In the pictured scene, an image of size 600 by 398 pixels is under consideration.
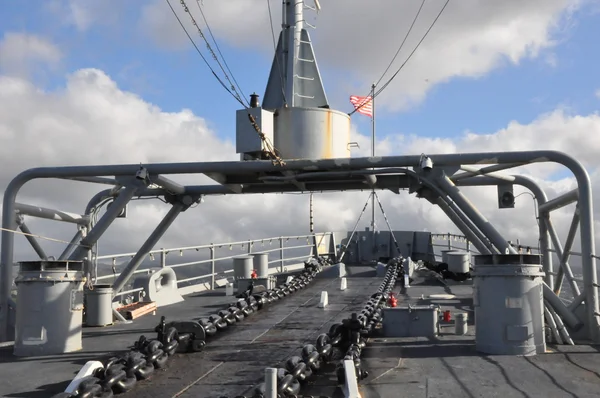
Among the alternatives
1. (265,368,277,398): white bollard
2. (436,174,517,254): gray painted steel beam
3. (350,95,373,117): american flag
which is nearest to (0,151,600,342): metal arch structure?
(436,174,517,254): gray painted steel beam

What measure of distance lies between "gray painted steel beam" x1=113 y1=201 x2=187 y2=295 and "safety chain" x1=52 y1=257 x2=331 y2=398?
176 cm

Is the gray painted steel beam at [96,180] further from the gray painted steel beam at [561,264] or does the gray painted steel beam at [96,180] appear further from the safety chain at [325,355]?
the gray painted steel beam at [561,264]

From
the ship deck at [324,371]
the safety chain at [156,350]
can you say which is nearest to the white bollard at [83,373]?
the safety chain at [156,350]

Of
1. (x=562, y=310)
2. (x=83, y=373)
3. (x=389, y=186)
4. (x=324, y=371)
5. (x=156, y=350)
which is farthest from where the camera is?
(x=389, y=186)

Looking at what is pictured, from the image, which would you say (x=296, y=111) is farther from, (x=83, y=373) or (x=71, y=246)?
(x=83, y=373)

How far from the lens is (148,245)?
382 inches

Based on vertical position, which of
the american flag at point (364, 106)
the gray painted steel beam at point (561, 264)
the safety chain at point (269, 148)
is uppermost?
the american flag at point (364, 106)

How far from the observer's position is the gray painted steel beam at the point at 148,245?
9305 millimetres

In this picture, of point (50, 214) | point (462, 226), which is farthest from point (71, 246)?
point (462, 226)

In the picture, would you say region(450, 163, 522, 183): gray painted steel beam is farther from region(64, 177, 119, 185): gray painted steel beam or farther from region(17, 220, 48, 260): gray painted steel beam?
region(17, 220, 48, 260): gray painted steel beam

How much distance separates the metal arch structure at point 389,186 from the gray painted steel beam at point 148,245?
0.6 inches

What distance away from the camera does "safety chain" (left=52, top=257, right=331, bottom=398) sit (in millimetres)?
4410

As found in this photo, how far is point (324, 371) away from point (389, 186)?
4.65 m

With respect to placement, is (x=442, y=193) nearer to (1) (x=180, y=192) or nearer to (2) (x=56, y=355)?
(1) (x=180, y=192)
